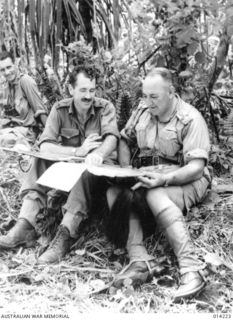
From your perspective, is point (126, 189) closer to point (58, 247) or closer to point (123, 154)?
point (123, 154)

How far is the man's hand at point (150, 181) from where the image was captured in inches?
141

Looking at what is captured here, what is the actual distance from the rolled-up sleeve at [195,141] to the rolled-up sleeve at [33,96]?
7.90ft

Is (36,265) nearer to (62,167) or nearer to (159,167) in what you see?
(62,167)

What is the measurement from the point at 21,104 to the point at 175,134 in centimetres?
267

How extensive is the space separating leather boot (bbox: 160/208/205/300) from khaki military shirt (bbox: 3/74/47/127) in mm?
2742

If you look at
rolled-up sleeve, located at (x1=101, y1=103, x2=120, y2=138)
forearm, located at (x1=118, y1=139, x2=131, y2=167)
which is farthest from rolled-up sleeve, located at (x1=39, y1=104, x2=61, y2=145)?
forearm, located at (x1=118, y1=139, x2=131, y2=167)

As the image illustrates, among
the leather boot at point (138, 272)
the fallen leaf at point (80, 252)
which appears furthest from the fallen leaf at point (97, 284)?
the fallen leaf at point (80, 252)

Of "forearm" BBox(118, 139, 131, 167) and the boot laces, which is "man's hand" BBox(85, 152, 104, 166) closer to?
"forearm" BBox(118, 139, 131, 167)

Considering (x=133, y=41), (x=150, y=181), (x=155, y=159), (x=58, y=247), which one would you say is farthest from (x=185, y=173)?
(x=133, y=41)

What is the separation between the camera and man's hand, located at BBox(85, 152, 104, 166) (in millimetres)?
3961

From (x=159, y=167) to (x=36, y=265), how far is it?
1.16m

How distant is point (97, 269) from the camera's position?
12.3ft

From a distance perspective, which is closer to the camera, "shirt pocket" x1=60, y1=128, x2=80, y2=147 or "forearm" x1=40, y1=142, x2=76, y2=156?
"forearm" x1=40, y1=142, x2=76, y2=156

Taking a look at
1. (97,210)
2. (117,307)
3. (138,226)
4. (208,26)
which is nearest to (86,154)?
(97,210)
